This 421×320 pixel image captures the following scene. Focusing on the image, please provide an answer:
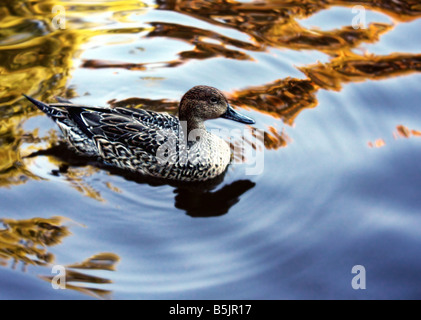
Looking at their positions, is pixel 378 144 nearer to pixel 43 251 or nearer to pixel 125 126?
pixel 125 126

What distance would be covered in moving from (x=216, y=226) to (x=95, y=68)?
3.64 meters

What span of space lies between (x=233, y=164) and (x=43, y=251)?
7.73ft

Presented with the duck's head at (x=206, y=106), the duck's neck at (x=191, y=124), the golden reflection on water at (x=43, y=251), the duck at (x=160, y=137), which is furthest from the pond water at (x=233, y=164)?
the duck's neck at (x=191, y=124)

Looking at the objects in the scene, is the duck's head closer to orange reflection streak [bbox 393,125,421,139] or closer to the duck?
the duck

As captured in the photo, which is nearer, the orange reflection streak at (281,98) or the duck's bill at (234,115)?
the duck's bill at (234,115)

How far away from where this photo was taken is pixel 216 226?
5.32 metres

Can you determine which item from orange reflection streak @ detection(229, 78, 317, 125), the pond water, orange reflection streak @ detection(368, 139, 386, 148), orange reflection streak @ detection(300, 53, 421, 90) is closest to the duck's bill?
the pond water

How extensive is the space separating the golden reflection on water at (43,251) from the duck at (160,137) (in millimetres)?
1246

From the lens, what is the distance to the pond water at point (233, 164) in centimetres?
485

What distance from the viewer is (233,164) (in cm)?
638

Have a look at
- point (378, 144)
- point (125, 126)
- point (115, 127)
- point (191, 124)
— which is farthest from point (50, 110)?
point (378, 144)

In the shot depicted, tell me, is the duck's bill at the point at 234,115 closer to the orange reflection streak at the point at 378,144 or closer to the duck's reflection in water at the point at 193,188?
the duck's reflection in water at the point at 193,188

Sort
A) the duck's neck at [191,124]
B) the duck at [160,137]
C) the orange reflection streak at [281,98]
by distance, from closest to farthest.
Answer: the duck at [160,137], the duck's neck at [191,124], the orange reflection streak at [281,98]

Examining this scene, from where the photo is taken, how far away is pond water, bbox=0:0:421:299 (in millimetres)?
4848
